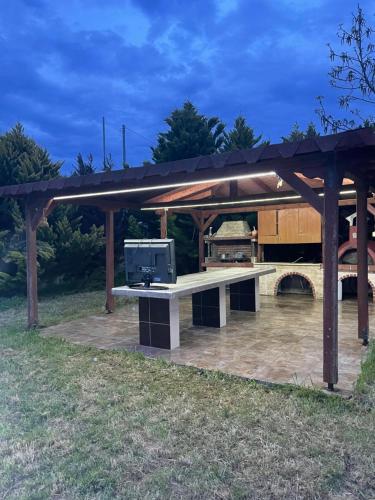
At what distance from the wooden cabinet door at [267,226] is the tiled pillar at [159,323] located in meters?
4.57

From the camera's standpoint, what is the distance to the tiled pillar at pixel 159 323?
14.1 ft

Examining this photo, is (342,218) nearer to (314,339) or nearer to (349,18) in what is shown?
(349,18)

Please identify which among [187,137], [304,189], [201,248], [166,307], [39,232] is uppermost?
[187,137]

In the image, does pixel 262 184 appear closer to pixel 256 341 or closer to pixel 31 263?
pixel 256 341

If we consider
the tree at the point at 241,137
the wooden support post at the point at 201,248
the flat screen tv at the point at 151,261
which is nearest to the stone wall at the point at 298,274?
the wooden support post at the point at 201,248

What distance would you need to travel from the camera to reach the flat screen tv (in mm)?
4203

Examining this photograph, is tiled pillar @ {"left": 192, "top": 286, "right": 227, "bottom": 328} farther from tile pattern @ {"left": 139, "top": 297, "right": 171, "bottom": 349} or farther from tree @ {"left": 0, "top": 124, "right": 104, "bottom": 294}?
tree @ {"left": 0, "top": 124, "right": 104, "bottom": 294}

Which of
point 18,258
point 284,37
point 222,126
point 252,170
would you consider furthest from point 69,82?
point 252,170

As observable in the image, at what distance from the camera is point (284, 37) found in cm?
1744

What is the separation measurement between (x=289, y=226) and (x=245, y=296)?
2476mm

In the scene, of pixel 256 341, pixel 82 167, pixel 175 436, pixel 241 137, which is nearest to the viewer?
pixel 175 436

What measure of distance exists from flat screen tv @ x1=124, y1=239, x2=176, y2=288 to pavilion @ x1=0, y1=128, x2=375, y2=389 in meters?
0.65

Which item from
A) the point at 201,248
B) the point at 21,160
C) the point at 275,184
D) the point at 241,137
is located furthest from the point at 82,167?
the point at 275,184

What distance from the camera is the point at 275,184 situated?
602 centimetres
